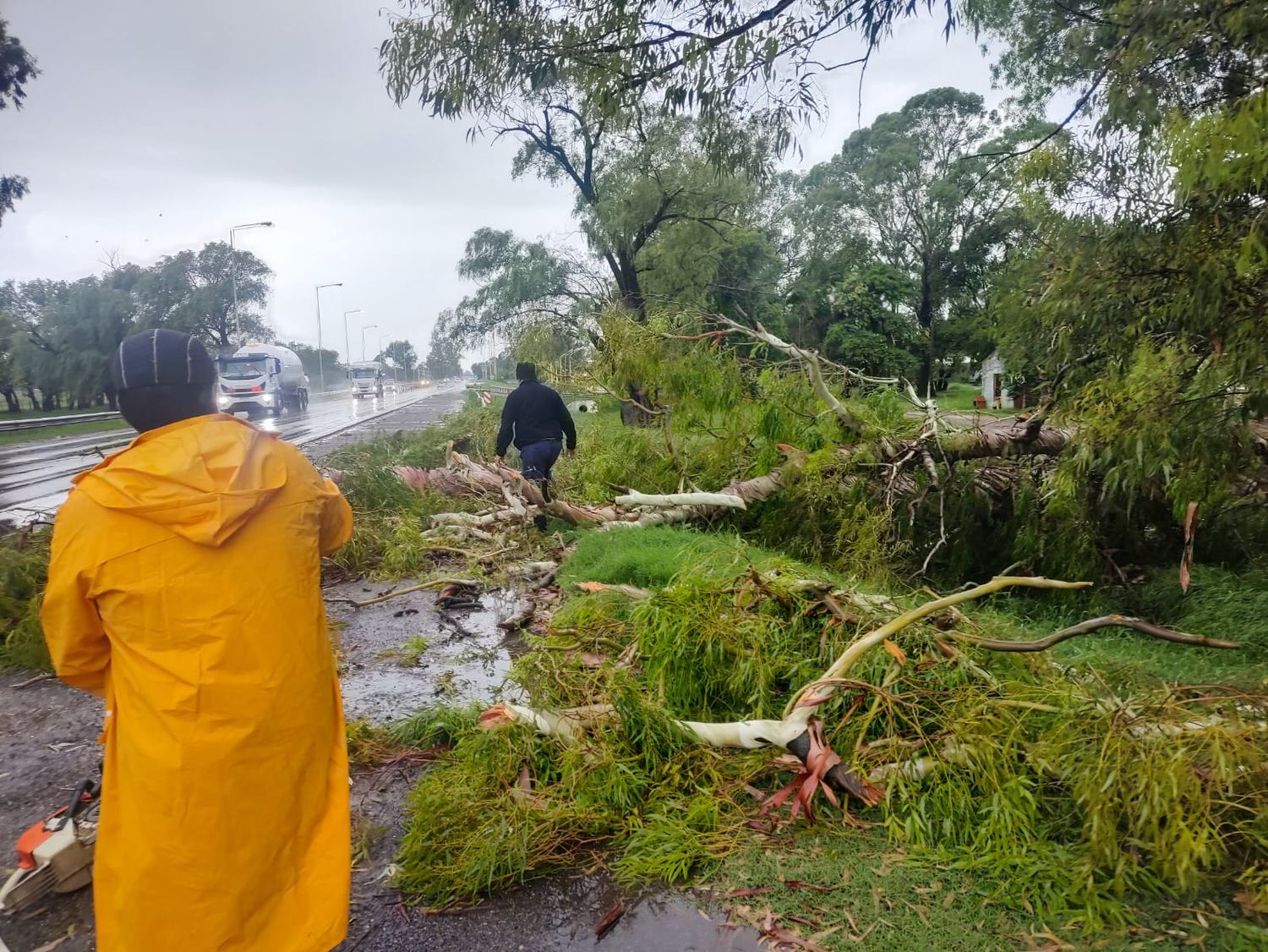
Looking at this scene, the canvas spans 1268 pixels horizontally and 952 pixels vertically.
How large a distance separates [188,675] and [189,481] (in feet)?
1.35

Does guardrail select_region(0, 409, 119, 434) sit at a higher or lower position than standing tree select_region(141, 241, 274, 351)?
lower

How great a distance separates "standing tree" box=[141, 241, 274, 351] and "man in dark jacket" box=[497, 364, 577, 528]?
25516mm

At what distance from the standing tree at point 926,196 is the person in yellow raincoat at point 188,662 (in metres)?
32.1

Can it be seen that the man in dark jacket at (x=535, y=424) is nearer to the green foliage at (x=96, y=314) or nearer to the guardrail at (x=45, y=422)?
the guardrail at (x=45, y=422)

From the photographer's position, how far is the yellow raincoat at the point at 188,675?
1.67 metres

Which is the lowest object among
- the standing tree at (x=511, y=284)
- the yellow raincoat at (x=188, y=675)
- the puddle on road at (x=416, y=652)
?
the puddle on road at (x=416, y=652)

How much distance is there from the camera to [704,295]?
20984 millimetres

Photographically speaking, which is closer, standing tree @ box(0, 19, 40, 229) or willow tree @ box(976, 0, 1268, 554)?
willow tree @ box(976, 0, 1268, 554)

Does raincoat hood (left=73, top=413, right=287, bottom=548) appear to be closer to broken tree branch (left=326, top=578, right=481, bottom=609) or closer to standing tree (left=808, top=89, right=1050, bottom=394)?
broken tree branch (left=326, top=578, right=481, bottom=609)

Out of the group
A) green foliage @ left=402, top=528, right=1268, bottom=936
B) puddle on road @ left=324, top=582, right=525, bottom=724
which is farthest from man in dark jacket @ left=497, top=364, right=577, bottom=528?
green foliage @ left=402, top=528, right=1268, bottom=936

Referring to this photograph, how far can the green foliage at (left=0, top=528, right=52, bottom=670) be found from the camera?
15.9ft

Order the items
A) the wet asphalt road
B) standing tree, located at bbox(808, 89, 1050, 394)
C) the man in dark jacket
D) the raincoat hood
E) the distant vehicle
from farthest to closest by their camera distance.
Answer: the distant vehicle → standing tree, located at bbox(808, 89, 1050, 394) → the wet asphalt road → the man in dark jacket → the raincoat hood

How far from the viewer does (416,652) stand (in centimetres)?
519

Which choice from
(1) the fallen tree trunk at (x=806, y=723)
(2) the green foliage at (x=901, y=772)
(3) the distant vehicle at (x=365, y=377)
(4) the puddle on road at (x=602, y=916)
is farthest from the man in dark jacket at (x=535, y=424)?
(3) the distant vehicle at (x=365, y=377)
